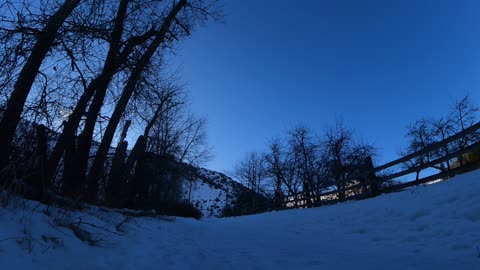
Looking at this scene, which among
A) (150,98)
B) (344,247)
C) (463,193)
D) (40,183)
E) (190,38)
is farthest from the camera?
(190,38)

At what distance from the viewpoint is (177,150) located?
26.7 metres

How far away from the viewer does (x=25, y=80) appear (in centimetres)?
485

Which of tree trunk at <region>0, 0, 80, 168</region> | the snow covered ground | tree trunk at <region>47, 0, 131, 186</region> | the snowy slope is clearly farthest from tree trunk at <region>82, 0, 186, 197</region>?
the snowy slope

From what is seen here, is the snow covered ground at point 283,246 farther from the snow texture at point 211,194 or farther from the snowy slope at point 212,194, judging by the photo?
the snow texture at point 211,194

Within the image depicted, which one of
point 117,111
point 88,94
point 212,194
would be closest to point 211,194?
point 212,194

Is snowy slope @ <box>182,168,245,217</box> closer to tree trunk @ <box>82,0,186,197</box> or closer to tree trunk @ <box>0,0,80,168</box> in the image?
tree trunk @ <box>82,0,186,197</box>

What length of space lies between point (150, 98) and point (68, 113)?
2.51 m

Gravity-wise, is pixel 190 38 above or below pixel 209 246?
above

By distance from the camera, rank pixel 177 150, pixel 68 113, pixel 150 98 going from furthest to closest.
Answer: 1. pixel 177 150
2. pixel 150 98
3. pixel 68 113

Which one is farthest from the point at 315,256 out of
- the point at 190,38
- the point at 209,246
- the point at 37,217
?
the point at 190,38

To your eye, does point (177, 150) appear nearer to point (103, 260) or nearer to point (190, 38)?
point (190, 38)

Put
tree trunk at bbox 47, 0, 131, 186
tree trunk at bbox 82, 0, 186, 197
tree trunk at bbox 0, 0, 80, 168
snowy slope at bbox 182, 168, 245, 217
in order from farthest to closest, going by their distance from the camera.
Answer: snowy slope at bbox 182, 168, 245, 217 < tree trunk at bbox 82, 0, 186, 197 < tree trunk at bbox 47, 0, 131, 186 < tree trunk at bbox 0, 0, 80, 168

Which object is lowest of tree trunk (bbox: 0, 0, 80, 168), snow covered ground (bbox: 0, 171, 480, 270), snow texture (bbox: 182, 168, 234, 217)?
snow covered ground (bbox: 0, 171, 480, 270)

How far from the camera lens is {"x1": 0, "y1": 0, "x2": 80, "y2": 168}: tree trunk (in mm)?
4473
